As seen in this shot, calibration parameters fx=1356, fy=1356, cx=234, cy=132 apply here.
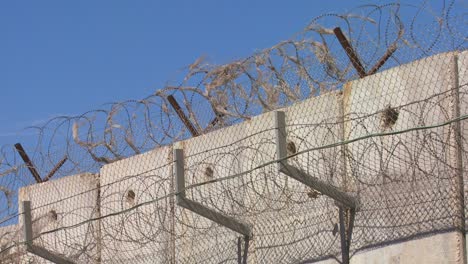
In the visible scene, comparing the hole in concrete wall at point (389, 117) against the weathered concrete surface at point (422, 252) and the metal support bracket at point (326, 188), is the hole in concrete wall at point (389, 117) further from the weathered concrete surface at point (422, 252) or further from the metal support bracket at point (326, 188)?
the weathered concrete surface at point (422, 252)

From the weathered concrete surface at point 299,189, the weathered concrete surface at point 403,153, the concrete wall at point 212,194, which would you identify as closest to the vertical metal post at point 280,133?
the weathered concrete surface at point 299,189

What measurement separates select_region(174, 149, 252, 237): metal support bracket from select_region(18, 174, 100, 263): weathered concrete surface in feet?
6.79

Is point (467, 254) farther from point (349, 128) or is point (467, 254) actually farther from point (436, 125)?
point (349, 128)

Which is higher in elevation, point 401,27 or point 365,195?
point 401,27

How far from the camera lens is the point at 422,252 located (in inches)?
370

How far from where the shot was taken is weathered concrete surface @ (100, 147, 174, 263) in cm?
1192

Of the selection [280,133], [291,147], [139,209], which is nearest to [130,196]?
[139,209]

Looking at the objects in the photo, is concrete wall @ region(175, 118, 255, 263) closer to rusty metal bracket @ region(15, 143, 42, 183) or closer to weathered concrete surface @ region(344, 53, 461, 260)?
weathered concrete surface @ region(344, 53, 461, 260)

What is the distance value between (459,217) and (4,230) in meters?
6.45

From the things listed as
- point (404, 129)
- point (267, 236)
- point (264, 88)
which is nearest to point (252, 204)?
point (267, 236)

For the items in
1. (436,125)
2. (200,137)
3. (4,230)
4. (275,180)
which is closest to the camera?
(436,125)

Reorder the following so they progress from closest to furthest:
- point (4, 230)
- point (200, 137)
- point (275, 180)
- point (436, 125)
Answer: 1. point (436, 125)
2. point (275, 180)
3. point (200, 137)
4. point (4, 230)

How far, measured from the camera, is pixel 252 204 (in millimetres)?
10914

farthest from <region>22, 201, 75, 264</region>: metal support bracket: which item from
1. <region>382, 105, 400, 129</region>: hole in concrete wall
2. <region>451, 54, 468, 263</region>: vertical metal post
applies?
<region>451, 54, 468, 263</region>: vertical metal post
